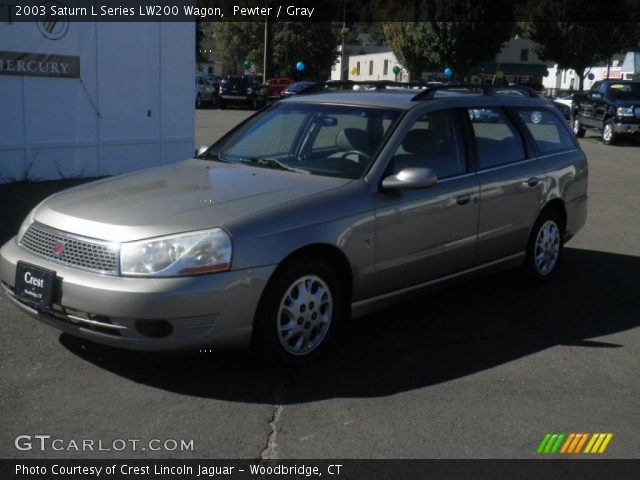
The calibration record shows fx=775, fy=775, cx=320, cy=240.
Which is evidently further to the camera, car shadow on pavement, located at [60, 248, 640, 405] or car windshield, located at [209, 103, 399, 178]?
car windshield, located at [209, 103, 399, 178]

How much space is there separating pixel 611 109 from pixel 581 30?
3184 cm

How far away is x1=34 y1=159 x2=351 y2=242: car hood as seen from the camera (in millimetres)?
4172

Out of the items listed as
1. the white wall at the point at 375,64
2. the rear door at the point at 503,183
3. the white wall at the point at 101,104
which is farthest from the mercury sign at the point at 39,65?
the white wall at the point at 375,64

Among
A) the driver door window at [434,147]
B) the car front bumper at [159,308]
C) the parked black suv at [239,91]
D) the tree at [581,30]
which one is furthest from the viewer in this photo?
the tree at [581,30]

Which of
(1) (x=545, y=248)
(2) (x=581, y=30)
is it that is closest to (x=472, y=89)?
(1) (x=545, y=248)

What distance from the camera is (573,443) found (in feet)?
12.5

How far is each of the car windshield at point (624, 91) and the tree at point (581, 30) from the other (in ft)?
96.9

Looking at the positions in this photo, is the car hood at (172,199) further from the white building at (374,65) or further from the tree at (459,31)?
the white building at (374,65)

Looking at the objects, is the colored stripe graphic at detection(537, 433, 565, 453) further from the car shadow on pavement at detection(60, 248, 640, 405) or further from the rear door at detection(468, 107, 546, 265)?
the rear door at detection(468, 107, 546, 265)

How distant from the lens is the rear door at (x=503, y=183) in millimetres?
5816

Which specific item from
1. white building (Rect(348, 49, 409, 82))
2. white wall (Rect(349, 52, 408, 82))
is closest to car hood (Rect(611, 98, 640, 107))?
white wall (Rect(349, 52, 408, 82))

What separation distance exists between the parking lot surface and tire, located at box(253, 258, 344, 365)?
15 centimetres

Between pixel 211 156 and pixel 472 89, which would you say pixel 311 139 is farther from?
pixel 472 89
